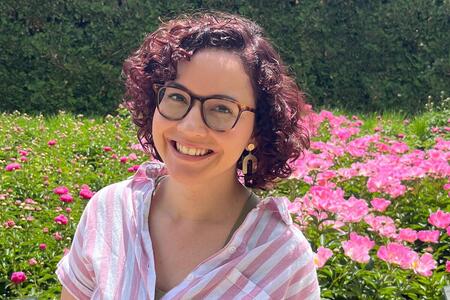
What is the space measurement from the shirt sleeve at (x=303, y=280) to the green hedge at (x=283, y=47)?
561 cm

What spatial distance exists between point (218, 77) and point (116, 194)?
14.9 inches

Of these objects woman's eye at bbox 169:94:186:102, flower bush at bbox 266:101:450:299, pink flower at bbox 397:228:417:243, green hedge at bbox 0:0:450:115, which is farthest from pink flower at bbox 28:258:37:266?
A: green hedge at bbox 0:0:450:115

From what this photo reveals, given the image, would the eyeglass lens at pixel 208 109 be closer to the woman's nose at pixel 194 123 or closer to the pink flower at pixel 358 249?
the woman's nose at pixel 194 123

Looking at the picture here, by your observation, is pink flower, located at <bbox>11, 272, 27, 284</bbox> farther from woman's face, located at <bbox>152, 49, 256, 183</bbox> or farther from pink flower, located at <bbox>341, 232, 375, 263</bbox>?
woman's face, located at <bbox>152, 49, 256, 183</bbox>

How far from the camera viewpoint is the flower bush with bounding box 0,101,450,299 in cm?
248

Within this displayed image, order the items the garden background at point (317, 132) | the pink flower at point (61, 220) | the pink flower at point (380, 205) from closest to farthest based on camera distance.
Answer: the garden background at point (317, 132) → the pink flower at point (61, 220) → the pink flower at point (380, 205)

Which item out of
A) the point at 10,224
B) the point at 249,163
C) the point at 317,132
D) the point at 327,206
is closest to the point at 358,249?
the point at 327,206

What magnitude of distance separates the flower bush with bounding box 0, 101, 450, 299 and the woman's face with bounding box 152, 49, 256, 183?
388mm

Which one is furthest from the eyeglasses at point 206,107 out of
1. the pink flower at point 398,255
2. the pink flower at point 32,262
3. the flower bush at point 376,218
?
the pink flower at point 32,262

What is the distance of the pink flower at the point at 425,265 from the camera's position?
8.07ft

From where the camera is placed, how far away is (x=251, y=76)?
4.99 ft

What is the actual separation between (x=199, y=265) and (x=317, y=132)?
11.5 feet

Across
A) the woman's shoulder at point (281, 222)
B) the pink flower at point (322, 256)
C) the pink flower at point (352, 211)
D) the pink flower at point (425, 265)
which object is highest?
the woman's shoulder at point (281, 222)

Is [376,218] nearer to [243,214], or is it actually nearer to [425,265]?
[425,265]
